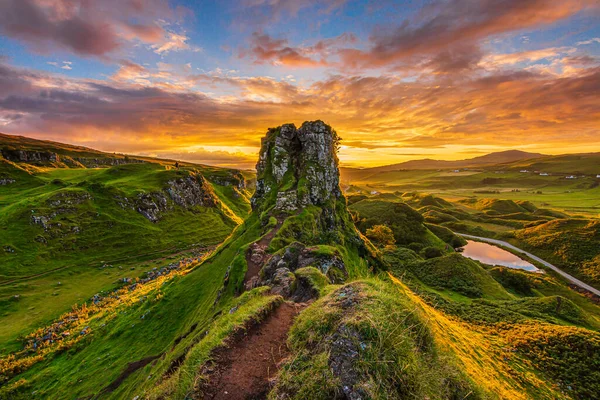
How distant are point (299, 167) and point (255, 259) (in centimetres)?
2717

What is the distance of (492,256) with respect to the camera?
84.6 metres

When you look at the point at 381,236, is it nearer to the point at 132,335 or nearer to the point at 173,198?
the point at 132,335

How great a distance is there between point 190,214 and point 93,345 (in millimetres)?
78940

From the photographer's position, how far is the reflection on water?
7586cm

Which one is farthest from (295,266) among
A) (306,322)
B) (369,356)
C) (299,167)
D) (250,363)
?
(299,167)

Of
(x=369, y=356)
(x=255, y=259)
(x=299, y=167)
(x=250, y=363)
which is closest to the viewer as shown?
(x=369, y=356)

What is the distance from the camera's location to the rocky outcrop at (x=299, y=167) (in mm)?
45094

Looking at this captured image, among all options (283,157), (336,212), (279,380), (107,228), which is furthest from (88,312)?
(279,380)

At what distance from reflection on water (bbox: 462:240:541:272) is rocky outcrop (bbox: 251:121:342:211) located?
6581 centimetres

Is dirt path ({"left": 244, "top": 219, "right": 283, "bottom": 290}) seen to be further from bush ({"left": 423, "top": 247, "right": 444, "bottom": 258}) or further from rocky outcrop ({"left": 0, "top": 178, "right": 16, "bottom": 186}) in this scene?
rocky outcrop ({"left": 0, "top": 178, "right": 16, "bottom": 186})

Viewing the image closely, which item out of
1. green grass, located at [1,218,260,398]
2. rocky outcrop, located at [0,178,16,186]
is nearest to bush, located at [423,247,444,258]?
green grass, located at [1,218,260,398]

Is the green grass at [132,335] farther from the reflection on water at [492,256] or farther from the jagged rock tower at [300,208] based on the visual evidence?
the reflection on water at [492,256]

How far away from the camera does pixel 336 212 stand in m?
48.9

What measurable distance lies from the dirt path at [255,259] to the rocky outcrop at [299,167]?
10.4 m
